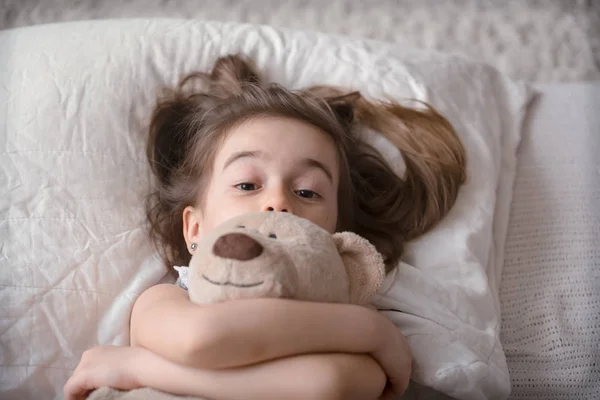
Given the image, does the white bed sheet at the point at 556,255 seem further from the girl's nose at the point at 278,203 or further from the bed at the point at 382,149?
the girl's nose at the point at 278,203

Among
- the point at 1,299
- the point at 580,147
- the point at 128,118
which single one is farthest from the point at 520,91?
the point at 1,299

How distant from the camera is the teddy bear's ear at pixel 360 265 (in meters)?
0.75

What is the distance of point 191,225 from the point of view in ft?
3.14

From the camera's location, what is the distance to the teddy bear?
644mm

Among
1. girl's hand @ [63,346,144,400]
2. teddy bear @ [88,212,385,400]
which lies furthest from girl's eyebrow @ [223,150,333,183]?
girl's hand @ [63,346,144,400]

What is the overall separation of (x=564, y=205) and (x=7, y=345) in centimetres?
91

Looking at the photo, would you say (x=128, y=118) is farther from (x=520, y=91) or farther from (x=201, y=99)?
(x=520, y=91)

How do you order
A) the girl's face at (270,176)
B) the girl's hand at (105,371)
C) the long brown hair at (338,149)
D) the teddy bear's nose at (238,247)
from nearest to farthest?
the teddy bear's nose at (238,247), the girl's hand at (105,371), the girl's face at (270,176), the long brown hair at (338,149)

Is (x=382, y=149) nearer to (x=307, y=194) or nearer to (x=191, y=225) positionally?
(x=307, y=194)

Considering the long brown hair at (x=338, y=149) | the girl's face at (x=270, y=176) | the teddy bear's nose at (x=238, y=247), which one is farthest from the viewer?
the long brown hair at (x=338, y=149)

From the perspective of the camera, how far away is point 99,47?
1110 millimetres

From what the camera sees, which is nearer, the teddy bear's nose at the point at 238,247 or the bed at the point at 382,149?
the teddy bear's nose at the point at 238,247

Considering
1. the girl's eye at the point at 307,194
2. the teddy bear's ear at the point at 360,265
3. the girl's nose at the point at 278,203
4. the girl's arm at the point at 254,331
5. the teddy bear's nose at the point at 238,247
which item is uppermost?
the teddy bear's nose at the point at 238,247

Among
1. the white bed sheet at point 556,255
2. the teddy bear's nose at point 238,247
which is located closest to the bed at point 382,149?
the white bed sheet at point 556,255
